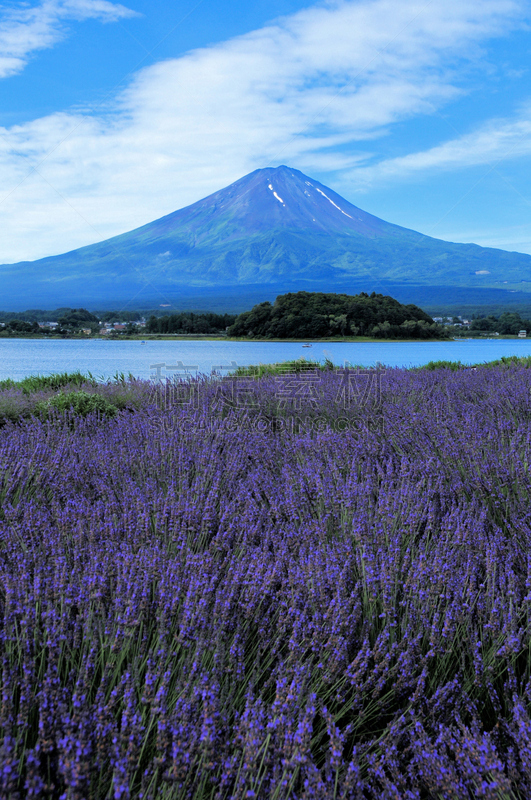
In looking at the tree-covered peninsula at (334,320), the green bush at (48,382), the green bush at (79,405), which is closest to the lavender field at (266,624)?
the green bush at (79,405)

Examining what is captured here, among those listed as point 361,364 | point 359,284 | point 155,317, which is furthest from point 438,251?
point 361,364

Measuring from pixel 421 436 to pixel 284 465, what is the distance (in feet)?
3.43

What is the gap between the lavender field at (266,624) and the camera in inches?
37.1

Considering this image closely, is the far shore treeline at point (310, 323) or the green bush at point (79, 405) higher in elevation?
the far shore treeline at point (310, 323)

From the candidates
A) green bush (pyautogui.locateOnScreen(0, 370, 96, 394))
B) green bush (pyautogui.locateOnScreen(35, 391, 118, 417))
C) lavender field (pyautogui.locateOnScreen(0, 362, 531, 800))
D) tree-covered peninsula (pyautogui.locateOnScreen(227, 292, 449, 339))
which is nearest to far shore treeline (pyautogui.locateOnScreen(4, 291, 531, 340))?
tree-covered peninsula (pyautogui.locateOnScreen(227, 292, 449, 339))

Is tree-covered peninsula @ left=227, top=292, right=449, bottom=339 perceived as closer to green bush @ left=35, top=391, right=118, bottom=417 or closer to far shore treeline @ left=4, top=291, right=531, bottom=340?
far shore treeline @ left=4, top=291, right=531, bottom=340

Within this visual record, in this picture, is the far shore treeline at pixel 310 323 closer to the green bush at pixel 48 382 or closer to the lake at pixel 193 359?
the lake at pixel 193 359

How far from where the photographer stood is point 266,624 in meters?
1.46

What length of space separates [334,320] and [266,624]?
Answer: 12.8 m

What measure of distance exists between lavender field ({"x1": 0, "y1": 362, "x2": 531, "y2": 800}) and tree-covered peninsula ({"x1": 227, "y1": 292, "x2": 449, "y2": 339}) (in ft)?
34.6

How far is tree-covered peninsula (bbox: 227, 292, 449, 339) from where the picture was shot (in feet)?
45.5

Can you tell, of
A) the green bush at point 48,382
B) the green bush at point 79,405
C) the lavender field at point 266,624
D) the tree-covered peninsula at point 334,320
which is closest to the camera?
the lavender field at point 266,624

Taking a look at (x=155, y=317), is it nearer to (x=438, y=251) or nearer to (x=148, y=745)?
(x=148, y=745)

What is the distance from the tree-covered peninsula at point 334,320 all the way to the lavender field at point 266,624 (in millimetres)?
10558
